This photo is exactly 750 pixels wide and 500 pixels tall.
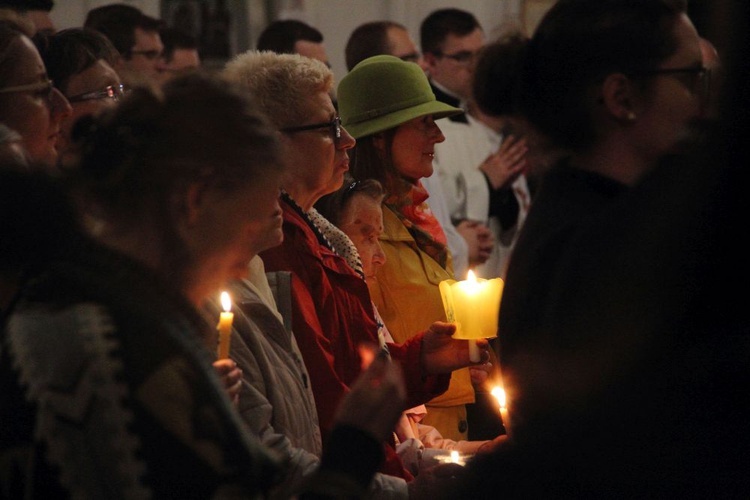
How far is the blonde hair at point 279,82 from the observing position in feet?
11.4

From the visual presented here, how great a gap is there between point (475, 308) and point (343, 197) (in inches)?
35.4

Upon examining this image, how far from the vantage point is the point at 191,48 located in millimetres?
8070

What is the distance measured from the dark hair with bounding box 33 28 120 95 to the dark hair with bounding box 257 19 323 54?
2.77 m

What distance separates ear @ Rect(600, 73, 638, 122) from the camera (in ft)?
7.11

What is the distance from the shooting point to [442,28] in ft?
23.7

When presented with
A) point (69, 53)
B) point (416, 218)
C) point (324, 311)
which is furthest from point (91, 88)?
point (324, 311)

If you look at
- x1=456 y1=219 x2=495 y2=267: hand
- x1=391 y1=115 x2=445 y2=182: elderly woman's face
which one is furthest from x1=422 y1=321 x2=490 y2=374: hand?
x1=456 y1=219 x2=495 y2=267: hand

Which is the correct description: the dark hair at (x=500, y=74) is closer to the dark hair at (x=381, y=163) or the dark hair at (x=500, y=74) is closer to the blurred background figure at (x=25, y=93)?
the blurred background figure at (x=25, y=93)

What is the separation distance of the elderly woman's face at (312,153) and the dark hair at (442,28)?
12.4 feet

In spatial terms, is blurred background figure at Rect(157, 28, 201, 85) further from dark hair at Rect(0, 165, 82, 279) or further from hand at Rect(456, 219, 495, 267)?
dark hair at Rect(0, 165, 82, 279)

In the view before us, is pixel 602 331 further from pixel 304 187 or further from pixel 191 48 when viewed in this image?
pixel 191 48

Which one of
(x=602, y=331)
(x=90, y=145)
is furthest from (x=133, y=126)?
(x=602, y=331)

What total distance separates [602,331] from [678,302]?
13 centimetres

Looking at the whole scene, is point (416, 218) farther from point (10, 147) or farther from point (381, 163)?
point (10, 147)
